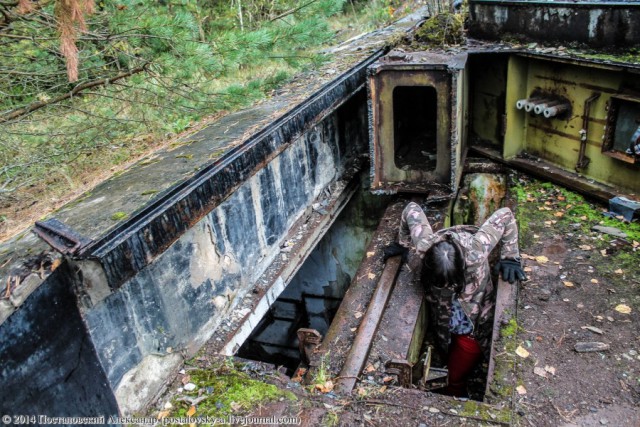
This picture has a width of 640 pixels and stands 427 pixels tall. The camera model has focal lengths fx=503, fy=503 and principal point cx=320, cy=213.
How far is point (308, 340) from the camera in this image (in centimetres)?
453

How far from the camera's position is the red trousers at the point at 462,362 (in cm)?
484

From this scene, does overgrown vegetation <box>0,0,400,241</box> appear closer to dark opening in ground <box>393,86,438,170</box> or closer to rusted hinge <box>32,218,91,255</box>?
rusted hinge <box>32,218,91,255</box>

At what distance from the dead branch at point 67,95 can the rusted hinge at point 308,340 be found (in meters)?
2.99

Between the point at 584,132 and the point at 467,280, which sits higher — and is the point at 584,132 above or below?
above

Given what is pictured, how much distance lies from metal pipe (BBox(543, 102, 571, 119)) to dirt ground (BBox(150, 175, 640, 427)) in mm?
1755

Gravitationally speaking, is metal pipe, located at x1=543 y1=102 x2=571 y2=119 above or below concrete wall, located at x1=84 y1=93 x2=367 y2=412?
above

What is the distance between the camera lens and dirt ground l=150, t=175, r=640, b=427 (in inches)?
Answer: 140

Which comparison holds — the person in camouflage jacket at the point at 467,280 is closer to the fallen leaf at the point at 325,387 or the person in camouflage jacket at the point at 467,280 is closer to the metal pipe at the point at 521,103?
the fallen leaf at the point at 325,387

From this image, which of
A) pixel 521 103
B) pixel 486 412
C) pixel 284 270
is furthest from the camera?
pixel 521 103

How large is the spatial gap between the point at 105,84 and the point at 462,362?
452 cm

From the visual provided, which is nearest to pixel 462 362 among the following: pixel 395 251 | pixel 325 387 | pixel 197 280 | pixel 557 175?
pixel 395 251

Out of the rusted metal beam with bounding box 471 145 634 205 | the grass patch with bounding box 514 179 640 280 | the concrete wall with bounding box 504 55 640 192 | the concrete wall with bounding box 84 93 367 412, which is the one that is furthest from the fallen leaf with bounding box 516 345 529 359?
the concrete wall with bounding box 504 55 640 192

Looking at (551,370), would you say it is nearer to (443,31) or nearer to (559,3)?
(559,3)

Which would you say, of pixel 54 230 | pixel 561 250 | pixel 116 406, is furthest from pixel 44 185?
pixel 561 250
